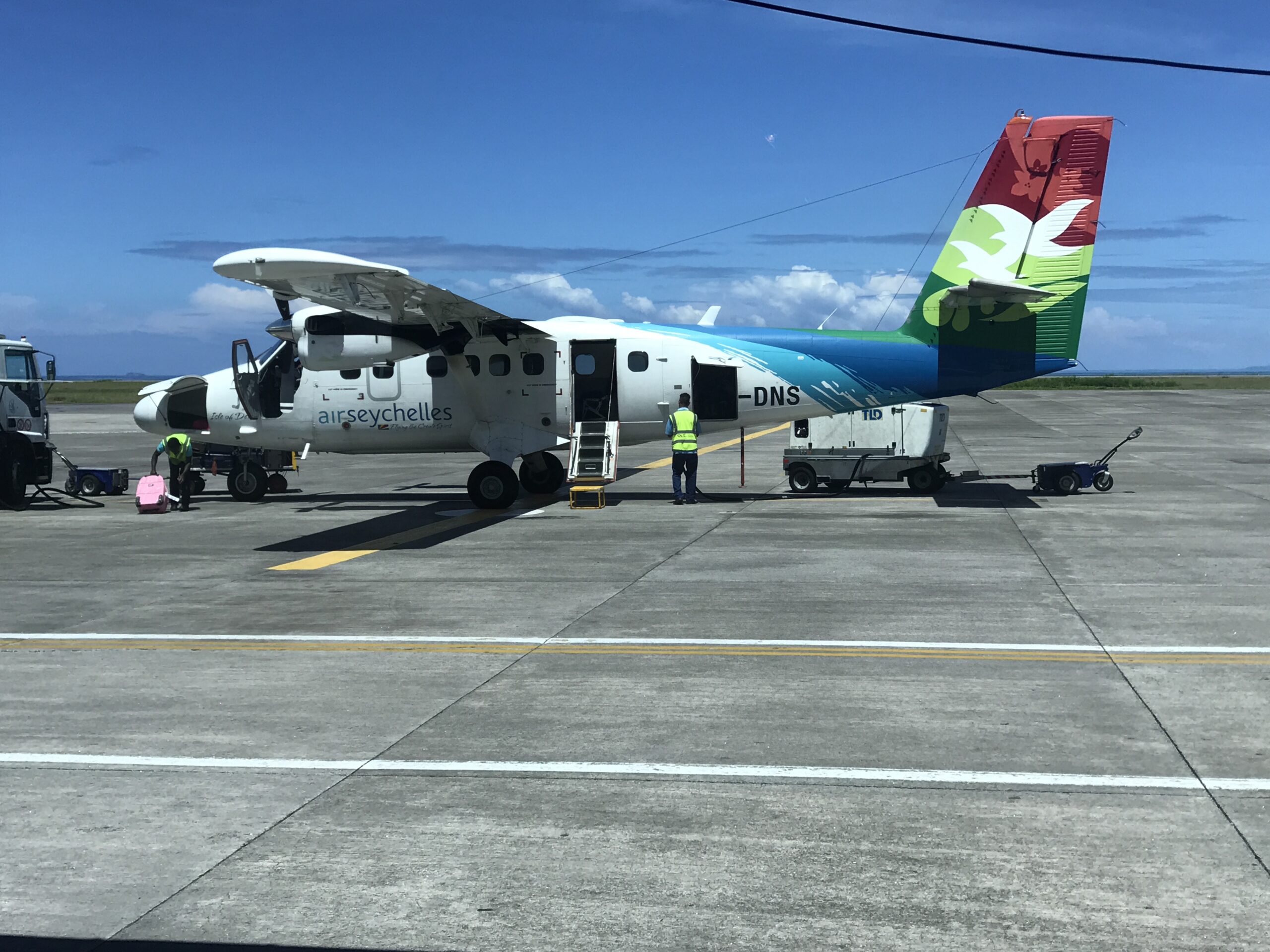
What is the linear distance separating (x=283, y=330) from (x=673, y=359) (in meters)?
6.85

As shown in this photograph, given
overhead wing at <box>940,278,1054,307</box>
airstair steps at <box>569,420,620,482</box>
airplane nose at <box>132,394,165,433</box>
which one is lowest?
airstair steps at <box>569,420,620,482</box>

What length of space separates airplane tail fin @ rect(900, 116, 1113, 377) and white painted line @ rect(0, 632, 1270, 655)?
1133 cm

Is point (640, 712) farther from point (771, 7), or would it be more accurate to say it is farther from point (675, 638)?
point (771, 7)

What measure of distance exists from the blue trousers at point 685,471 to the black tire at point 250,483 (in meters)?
8.48

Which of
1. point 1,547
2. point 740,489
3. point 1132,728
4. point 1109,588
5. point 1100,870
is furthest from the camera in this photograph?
point 740,489

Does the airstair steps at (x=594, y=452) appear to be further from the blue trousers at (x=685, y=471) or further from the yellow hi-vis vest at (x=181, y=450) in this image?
the yellow hi-vis vest at (x=181, y=450)

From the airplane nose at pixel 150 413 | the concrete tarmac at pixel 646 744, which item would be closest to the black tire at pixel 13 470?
the airplane nose at pixel 150 413

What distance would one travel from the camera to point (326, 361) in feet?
65.3

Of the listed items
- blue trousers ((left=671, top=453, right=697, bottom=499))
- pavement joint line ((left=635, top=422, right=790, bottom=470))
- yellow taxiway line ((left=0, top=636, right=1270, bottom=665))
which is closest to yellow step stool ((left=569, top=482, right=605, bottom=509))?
blue trousers ((left=671, top=453, right=697, bottom=499))

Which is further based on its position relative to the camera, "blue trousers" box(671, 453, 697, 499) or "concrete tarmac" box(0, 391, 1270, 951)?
"blue trousers" box(671, 453, 697, 499)

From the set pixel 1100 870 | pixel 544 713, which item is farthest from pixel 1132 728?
pixel 544 713

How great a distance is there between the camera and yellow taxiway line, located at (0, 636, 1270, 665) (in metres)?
9.59

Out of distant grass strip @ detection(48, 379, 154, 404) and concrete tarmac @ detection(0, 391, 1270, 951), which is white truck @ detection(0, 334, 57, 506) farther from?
distant grass strip @ detection(48, 379, 154, 404)

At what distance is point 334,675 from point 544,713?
7.03 ft
